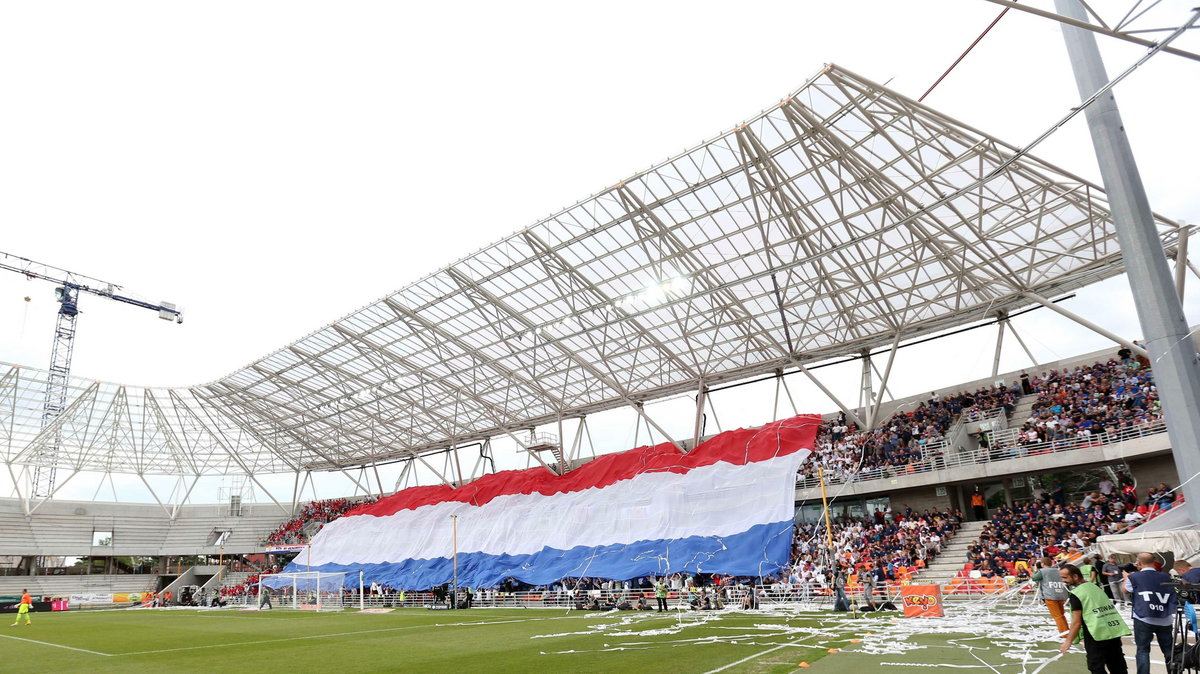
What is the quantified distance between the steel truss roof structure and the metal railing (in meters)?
6.20

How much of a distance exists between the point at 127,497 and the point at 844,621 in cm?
7142

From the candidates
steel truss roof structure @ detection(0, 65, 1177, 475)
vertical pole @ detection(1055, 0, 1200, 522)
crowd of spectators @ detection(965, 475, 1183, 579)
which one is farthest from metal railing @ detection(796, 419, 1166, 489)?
vertical pole @ detection(1055, 0, 1200, 522)

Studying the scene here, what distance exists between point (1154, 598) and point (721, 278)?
83.9 feet

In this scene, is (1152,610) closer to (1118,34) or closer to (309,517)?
(1118,34)

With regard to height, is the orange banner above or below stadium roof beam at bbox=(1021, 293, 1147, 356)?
below

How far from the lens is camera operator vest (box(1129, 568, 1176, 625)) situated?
7.55 metres

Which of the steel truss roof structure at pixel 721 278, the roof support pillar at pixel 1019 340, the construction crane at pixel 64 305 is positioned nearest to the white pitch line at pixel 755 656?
the steel truss roof structure at pixel 721 278

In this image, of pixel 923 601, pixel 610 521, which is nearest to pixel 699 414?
pixel 610 521

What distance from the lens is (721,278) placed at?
107 feet

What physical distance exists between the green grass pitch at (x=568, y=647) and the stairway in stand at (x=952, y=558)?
24.4 feet

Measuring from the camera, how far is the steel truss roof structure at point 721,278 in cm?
2480

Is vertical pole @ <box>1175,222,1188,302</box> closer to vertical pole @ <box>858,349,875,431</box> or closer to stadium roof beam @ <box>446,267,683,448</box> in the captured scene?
vertical pole @ <box>858,349,875,431</box>

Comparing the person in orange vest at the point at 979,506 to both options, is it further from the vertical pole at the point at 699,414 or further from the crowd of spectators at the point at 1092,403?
the vertical pole at the point at 699,414

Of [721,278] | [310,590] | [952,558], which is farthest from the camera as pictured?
[310,590]
